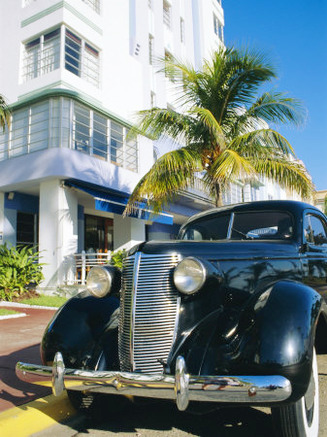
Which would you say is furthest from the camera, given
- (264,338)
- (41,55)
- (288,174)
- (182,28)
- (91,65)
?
(182,28)

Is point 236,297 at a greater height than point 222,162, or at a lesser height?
lesser

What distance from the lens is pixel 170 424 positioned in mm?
2578

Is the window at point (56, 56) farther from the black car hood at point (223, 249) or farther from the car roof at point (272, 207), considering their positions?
the black car hood at point (223, 249)

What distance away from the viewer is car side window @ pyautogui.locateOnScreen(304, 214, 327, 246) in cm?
342

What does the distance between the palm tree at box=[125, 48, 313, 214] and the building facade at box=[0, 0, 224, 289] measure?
2.15 metres

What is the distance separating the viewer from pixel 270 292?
7.36 ft

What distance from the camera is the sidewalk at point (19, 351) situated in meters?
3.04

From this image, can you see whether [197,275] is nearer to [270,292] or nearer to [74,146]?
[270,292]

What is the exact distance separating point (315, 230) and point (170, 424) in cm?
235

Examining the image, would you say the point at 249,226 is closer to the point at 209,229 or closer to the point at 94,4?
the point at 209,229

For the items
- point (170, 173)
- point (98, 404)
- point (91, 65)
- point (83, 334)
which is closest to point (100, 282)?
point (83, 334)

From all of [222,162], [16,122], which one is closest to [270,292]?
[222,162]

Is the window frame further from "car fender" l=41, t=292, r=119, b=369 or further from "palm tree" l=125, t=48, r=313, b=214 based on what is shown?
"palm tree" l=125, t=48, r=313, b=214

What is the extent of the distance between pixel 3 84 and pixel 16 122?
1.97m
